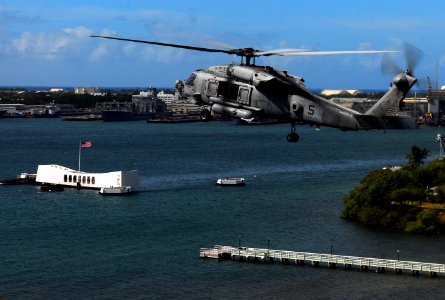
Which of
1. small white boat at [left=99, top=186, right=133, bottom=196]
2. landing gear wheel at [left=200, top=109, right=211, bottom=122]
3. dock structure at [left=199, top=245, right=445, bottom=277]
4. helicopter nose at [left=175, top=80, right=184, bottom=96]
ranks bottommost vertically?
dock structure at [left=199, top=245, right=445, bottom=277]

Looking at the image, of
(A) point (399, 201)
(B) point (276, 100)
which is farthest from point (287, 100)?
(A) point (399, 201)

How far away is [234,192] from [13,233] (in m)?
34.3

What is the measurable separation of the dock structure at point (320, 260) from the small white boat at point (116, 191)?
3568cm

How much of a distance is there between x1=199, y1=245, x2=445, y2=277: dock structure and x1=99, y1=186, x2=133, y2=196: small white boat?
3568cm

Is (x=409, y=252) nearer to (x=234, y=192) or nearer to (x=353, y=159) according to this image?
(x=234, y=192)

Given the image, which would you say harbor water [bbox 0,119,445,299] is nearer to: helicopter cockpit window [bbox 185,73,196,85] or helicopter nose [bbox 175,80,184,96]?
helicopter nose [bbox 175,80,184,96]

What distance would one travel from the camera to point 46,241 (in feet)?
270

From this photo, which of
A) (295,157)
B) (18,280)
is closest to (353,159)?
(295,157)

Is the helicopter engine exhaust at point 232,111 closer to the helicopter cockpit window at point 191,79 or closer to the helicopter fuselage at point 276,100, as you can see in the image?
the helicopter fuselage at point 276,100

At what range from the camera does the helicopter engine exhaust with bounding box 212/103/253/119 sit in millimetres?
39531

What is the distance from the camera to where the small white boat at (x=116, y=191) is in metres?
109

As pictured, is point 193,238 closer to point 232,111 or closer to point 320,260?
point 320,260

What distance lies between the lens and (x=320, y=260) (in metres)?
70.2

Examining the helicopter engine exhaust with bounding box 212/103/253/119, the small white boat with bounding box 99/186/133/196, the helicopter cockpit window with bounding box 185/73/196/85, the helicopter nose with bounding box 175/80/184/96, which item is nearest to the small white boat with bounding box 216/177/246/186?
the small white boat with bounding box 99/186/133/196
